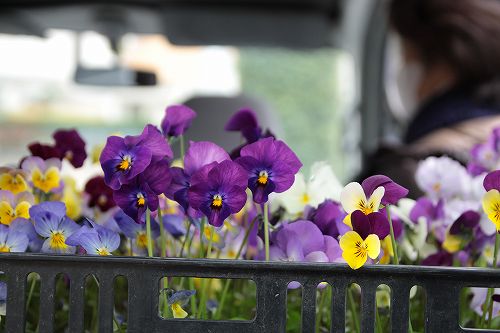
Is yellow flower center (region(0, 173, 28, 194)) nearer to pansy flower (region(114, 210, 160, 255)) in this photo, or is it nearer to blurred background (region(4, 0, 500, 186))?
pansy flower (region(114, 210, 160, 255))

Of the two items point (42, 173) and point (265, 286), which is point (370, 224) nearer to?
point (265, 286)

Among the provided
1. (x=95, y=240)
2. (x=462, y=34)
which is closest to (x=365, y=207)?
(x=95, y=240)

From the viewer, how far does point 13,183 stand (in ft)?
2.46

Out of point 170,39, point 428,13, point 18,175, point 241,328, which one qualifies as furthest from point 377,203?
point 170,39

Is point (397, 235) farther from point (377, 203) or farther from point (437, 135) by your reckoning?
point (437, 135)

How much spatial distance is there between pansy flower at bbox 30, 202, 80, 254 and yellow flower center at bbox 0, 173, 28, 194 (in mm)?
89

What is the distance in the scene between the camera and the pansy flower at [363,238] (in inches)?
21.5

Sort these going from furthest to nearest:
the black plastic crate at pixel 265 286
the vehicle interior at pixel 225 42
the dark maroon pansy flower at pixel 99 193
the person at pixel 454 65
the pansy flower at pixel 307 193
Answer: the vehicle interior at pixel 225 42
the person at pixel 454 65
the dark maroon pansy flower at pixel 99 193
the pansy flower at pixel 307 193
the black plastic crate at pixel 265 286

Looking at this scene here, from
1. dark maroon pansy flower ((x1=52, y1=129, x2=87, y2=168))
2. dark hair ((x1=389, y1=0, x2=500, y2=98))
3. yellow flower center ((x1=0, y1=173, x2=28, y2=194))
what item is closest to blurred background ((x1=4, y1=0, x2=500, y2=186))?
dark hair ((x1=389, y1=0, x2=500, y2=98))

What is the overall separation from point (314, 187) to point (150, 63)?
21.8m

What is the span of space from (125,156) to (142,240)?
0.17 metres

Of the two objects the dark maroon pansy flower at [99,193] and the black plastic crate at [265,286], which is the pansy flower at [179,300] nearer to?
the black plastic crate at [265,286]

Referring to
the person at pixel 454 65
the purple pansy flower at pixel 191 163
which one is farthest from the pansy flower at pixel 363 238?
the person at pixel 454 65

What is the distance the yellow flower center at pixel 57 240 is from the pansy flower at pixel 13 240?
2cm
